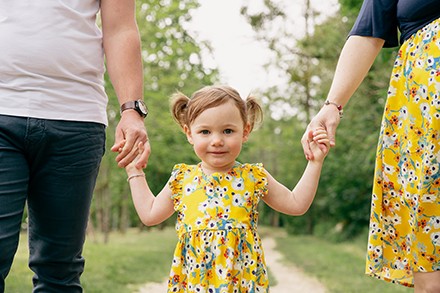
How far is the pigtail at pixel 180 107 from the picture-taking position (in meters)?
3.22

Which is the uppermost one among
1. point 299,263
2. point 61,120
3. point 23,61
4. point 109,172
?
point 23,61

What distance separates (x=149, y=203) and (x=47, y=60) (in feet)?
2.76

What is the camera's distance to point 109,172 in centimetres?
1859

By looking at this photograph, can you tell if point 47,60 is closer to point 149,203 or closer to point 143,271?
point 149,203

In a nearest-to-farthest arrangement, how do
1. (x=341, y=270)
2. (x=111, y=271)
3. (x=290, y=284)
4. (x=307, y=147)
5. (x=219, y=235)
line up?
(x=219, y=235) < (x=307, y=147) < (x=111, y=271) < (x=290, y=284) < (x=341, y=270)

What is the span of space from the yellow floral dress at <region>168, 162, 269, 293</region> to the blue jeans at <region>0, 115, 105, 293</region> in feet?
1.44

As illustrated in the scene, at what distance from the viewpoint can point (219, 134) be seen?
9.98 ft

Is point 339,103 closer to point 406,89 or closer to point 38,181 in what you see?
point 406,89

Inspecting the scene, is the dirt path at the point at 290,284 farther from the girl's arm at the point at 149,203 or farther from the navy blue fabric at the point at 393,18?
the navy blue fabric at the point at 393,18

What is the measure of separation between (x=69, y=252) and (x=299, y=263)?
1152 centimetres

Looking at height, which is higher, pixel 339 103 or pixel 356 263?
pixel 339 103

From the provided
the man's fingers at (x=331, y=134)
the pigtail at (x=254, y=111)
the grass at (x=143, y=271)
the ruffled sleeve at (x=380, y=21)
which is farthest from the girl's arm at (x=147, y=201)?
the grass at (x=143, y=271)

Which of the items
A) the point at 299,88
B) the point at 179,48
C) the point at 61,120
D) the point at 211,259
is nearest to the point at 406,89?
the point at 211,259

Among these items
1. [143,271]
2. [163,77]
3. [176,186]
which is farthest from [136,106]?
[163,77]
